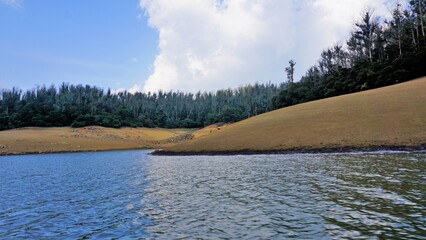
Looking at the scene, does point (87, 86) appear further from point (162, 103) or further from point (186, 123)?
point (186, 123)

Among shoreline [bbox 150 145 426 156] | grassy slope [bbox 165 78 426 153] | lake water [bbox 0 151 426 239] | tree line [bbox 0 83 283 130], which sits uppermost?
tree line [bbox 0 83 283 130]

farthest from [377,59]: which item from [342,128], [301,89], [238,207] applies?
[238,207]

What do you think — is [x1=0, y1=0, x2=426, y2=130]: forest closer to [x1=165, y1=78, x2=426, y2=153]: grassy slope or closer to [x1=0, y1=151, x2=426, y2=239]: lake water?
[x1=165, y1=78, x2=426, y2=153]: grassy slope

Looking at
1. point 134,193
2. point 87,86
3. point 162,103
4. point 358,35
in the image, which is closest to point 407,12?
point 358,35

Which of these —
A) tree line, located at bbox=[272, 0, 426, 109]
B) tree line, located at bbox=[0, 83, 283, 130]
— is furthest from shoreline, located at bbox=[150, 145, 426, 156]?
tree line, located at bbox=[0, 83, 283, 130]

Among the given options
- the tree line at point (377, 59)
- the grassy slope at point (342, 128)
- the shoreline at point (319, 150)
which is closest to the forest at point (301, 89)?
the tree line at point (377, 59)

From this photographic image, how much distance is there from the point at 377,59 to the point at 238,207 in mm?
87205

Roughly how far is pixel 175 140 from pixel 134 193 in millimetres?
70956

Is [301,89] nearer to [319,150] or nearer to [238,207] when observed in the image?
[319,150]

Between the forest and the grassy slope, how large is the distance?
2131 centimetres

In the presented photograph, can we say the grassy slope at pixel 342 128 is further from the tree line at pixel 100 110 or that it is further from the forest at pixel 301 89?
the tree line at pixel 100 110

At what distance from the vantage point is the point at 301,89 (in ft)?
309

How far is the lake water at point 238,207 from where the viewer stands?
970 cm

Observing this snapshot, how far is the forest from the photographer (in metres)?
71.9
